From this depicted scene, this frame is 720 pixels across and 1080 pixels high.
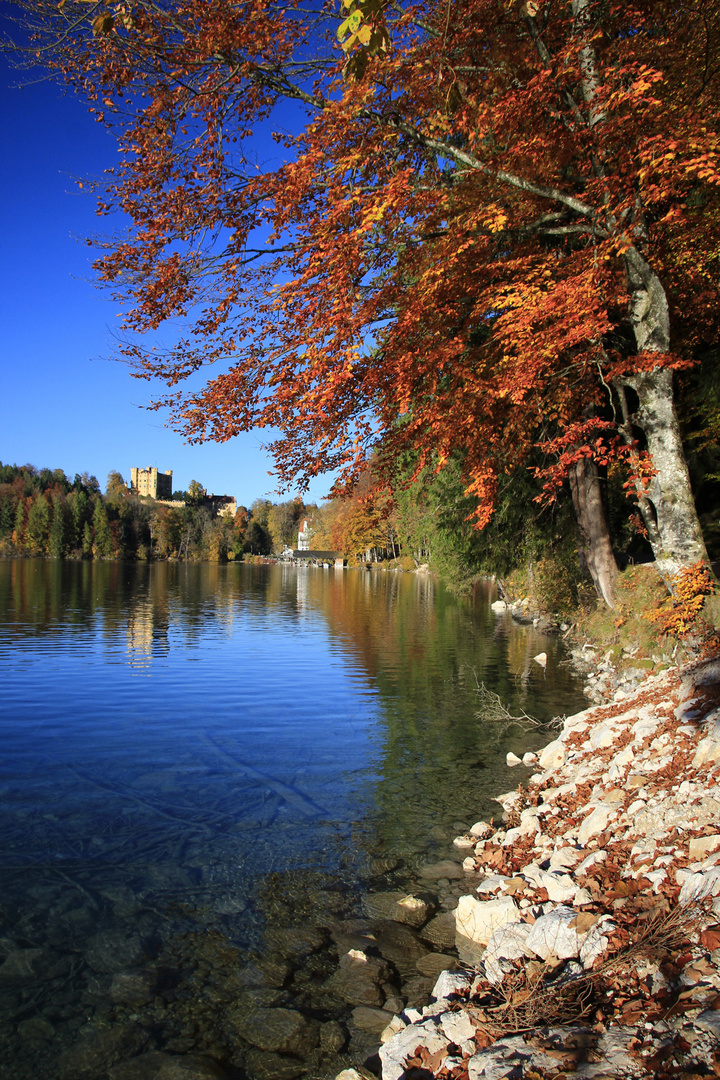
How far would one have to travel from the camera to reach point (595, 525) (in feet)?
47.2

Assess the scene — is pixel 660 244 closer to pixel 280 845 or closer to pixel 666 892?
pixel 666 892

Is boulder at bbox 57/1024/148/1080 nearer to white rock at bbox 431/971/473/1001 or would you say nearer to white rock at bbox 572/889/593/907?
white rock at bbox 431/971/473/1001

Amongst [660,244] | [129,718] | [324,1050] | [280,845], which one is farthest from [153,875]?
[660,244]

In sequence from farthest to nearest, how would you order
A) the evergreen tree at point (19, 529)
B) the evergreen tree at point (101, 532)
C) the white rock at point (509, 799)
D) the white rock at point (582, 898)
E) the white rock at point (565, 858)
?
the evergreen tree at point (101, 532) < the evergreen tree at point (19, 529) < the white rock at point (509, 799) < the white rock at point (565, 858) < the white rock at point (582, 898)

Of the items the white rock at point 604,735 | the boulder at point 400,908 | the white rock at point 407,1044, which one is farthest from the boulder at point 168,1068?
the white rock at point 604,735

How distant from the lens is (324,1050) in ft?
13.0

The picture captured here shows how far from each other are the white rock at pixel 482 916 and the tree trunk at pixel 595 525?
33.4ft

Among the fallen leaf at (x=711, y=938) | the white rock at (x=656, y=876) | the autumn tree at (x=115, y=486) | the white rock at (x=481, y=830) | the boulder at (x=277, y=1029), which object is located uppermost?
the autumn tree at (x=115, y=486)

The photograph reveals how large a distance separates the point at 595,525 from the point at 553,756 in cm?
726

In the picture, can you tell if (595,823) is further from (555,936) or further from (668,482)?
(668,482)

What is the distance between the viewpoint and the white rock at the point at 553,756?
839 centimetres

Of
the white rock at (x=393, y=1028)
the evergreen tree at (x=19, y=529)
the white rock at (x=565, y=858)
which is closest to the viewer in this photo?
the white rock at (x=393, y=1028)

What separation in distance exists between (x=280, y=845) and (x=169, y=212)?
29.1ft

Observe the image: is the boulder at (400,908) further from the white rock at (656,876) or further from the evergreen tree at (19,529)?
the evergreen tree at (19,529)
